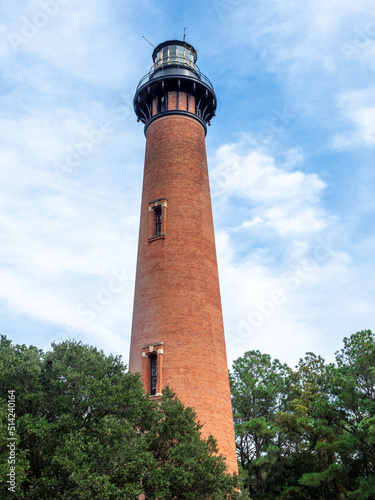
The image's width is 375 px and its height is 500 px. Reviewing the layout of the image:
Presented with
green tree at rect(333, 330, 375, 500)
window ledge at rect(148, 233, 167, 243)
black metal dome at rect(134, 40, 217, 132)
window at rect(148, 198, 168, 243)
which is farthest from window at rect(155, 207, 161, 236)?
green tree at rect(333, 330, 375, 500)

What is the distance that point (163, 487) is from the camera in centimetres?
1521

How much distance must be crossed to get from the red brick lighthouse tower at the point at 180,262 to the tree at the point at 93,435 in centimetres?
331

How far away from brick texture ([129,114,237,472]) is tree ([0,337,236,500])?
3128mm

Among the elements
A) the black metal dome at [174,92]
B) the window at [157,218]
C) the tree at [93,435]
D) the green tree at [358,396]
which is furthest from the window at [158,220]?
the green tree at [358,396]

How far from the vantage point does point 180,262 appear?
23.5 metres

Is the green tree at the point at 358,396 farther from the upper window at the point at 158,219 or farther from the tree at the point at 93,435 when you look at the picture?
the upper window at the point at 158,219

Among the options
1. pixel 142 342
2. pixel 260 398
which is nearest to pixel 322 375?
pixel 260 398

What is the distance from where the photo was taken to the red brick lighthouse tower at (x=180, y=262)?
69.5 ft

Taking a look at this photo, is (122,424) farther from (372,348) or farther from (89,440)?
(372,348)

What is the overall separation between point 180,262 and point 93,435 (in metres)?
10.1

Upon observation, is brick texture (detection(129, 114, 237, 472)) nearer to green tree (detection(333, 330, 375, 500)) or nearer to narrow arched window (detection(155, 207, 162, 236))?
narrow arched window (detection(155, 207, 162, 236))

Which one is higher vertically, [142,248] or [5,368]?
[142,248]

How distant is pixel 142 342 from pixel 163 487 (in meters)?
7.87

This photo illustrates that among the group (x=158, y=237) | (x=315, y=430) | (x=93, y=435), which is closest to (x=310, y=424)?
(x=315, y=430)
